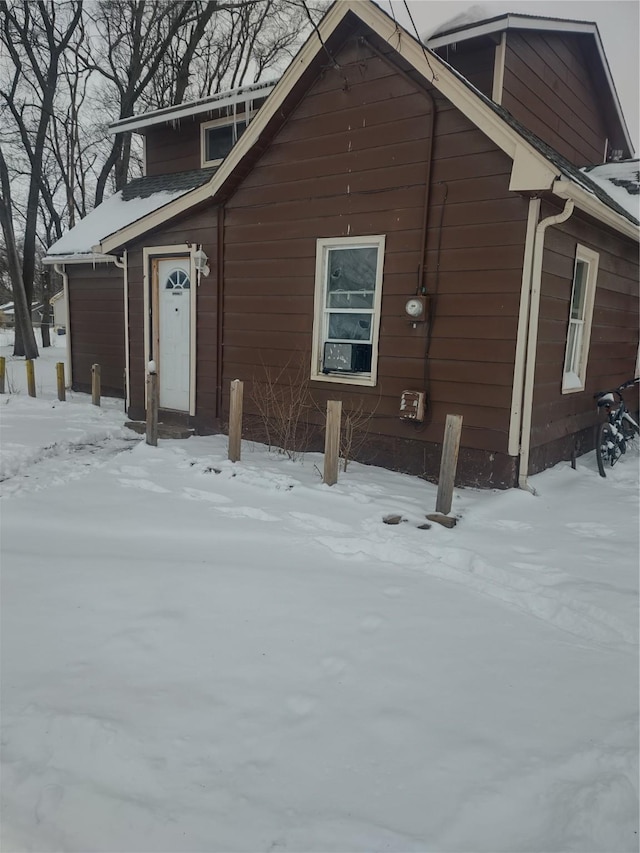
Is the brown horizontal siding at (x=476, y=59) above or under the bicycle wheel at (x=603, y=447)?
above

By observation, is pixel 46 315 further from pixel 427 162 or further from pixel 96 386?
pixel 427 162

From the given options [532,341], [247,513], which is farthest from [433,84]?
[247,513]

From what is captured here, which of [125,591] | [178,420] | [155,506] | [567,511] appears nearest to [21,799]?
[125,591]

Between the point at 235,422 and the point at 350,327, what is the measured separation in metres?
1.85

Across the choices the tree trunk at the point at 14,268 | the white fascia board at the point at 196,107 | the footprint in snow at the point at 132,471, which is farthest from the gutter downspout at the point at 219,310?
the tree trunk at the point at 14,268

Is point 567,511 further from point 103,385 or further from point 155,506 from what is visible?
point 103,385

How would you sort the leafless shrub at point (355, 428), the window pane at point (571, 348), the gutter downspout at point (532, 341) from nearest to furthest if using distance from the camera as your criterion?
the gutter downspout at point (532, 341) < the leafless shrub at point (355, 428) < the window pane at point (571, 348)

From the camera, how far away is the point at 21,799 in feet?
5.89

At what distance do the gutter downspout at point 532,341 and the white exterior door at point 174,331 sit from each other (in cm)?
491

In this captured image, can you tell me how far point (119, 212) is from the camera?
38.7 feet

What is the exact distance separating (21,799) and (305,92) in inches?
283

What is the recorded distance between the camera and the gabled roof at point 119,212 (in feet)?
35.4

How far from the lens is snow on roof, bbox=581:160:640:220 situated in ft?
24.9

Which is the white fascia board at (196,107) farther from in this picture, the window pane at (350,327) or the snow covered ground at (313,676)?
the snow covered ground at (313,676)
